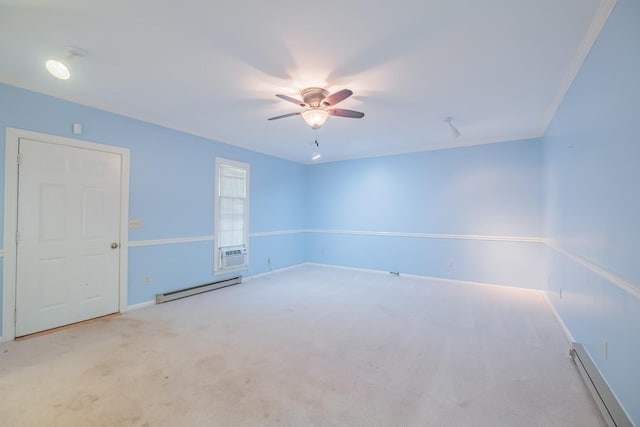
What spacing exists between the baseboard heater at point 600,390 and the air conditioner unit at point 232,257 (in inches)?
181

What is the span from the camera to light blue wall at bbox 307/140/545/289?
4.71 metres

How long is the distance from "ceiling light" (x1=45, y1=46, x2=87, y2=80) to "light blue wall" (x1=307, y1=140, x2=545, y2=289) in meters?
4.97

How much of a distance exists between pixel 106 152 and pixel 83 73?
1.10 meters

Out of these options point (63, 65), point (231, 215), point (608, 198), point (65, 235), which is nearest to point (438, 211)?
point (608, 198)

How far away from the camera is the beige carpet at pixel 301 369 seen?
5.85ft

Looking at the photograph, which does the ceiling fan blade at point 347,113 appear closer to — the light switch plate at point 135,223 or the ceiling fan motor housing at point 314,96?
the ceiling fan motor housing at point 314,96

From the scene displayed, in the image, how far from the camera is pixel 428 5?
5.67ft

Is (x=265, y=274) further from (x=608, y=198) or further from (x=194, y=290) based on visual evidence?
(x=608, y=198)

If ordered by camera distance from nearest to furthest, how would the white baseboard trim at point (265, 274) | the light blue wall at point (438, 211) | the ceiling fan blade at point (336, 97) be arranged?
1. the ceiling fan blade at point (336, 97)
2. the light blue wall at point (438, 211)
3. the white baseboard trim at point (265, 274)

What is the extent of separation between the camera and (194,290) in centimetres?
434

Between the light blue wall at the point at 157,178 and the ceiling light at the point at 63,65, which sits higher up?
the ceiling light at the point at 63,65

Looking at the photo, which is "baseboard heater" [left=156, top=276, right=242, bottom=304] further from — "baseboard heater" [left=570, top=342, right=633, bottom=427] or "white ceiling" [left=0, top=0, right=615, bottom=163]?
"baseboard heater" [left=570, top=342, right=633, bottom=427]

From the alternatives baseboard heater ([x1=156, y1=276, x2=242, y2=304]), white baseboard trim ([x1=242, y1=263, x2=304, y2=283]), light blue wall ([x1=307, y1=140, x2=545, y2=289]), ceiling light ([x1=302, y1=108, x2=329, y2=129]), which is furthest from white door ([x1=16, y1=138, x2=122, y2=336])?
light blue wall ([x1=307, y1=140, x2=545, y2=289])

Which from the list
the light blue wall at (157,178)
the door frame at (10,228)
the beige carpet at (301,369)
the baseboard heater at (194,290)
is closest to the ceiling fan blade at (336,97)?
the beige carpet at (301,369)
